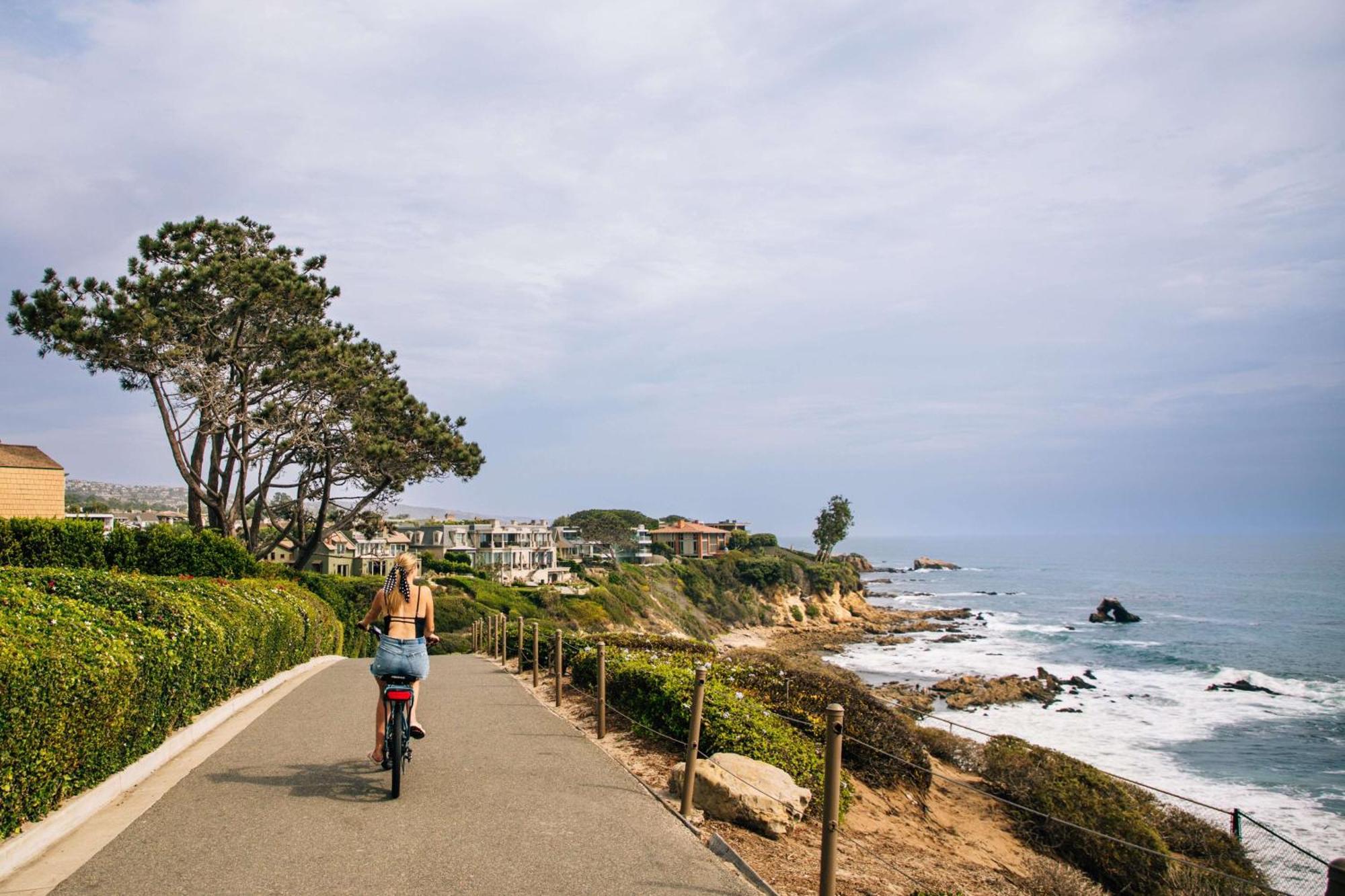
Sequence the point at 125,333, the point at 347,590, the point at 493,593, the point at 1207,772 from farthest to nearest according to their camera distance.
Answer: the point at 493,593 → the point at 347,590 → the point at 1207,772 → the point at 125,333

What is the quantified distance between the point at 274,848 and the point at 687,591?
267 feet

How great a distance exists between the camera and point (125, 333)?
1036 inches

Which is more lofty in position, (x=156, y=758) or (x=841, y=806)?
(x=156, y=758)

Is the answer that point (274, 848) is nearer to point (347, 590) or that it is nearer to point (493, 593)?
point (347, 590)

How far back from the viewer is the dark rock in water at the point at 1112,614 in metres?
77.8

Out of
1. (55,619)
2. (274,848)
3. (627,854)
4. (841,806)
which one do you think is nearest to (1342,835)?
(841,806)

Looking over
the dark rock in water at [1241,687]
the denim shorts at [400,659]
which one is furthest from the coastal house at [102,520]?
the dark rock in water at [1241,687]

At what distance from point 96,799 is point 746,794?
496 centimetres

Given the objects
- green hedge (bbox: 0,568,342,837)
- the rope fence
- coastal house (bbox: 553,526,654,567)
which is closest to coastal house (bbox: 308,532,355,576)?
coastal house (bbox: 553,526,654,567)

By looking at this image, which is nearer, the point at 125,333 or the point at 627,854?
the point at 627,854

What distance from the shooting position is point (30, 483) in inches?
1256

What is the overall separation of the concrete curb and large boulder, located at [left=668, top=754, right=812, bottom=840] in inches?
176

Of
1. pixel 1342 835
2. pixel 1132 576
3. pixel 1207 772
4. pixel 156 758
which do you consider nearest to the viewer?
pixel 156 758

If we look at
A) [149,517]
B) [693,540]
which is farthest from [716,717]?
[149,517]
